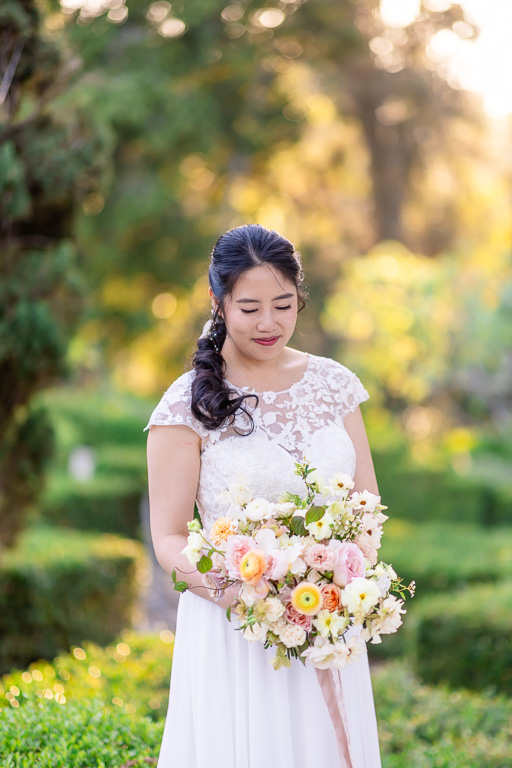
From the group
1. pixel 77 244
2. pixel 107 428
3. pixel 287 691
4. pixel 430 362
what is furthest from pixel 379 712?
pixel 107 428

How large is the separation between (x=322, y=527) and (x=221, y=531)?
10.8 inches

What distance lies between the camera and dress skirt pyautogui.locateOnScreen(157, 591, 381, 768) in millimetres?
2559

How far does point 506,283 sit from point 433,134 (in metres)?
8.66

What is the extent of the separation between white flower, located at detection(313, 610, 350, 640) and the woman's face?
2.97 ft

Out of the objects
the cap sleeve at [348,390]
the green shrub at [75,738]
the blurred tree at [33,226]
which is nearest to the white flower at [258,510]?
the cap sleeve at [348,390]

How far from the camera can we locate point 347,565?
2318 millimetres

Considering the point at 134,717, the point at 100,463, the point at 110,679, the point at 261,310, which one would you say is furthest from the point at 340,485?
the point at 100,463

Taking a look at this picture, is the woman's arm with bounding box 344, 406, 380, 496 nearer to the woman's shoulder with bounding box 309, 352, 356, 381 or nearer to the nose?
the woman's shoulder with bounding box 309, 352, 356, 381

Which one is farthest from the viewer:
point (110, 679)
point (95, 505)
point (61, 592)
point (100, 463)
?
point (100, 463)

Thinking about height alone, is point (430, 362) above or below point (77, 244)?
above

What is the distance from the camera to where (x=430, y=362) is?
13359mm

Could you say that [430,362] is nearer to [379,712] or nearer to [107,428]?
[107,428]

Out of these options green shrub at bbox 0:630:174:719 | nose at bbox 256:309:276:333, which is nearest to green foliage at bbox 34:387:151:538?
green shrub at bbox 0:630:174:719

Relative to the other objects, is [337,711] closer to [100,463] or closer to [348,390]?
[348,390]
